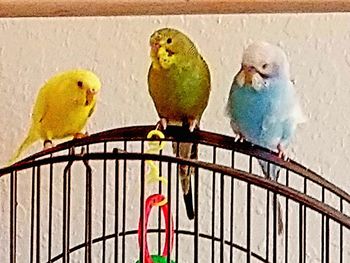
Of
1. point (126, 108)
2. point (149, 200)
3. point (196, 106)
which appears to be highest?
point (126, 108)

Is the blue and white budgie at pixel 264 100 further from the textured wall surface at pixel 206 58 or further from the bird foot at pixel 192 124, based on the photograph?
the textured wall surface at pixel 206 58

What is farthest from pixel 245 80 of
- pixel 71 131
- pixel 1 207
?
pixel 1 207

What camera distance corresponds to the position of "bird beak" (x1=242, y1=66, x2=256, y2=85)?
0.74 meters

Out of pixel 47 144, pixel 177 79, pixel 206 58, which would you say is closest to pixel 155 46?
pixel 177 79

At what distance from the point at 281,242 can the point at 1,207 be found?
0.36 meters

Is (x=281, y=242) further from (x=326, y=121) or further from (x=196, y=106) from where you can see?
(x=196, y=106)

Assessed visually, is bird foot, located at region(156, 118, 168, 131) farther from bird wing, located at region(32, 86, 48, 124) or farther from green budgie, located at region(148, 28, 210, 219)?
bird wing, located at region(32, 86, 48, 124)

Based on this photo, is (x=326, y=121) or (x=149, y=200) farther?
(x=326, y=121)

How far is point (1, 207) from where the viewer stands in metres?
1.04

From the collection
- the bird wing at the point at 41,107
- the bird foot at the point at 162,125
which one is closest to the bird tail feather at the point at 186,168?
the bird foot at the point at 162,125

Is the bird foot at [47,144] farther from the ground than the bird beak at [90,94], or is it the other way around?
the bird beak at [90,94]

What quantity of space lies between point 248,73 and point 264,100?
0.09ft

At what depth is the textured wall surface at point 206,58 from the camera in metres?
1.04

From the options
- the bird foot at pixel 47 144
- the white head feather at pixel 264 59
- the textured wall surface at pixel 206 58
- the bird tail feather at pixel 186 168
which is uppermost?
the textured wall surface at pixel 206 58
